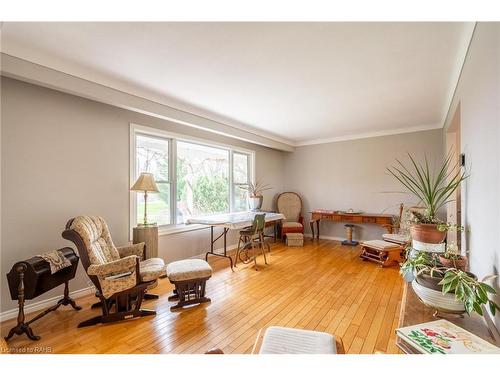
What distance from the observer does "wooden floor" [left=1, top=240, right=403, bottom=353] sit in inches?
73.5

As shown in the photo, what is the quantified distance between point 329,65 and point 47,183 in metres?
3.18

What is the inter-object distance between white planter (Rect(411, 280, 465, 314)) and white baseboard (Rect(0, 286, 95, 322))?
3.34 m

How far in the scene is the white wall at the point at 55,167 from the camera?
222cm

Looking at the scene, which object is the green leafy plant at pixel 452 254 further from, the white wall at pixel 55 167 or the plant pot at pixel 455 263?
the white wall at pixel 55 167

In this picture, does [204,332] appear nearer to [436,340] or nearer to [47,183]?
[436,340]

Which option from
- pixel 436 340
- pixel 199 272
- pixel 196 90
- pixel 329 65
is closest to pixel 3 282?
pixel 199 272

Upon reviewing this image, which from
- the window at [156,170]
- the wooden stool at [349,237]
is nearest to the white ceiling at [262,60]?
the window at [156,170]

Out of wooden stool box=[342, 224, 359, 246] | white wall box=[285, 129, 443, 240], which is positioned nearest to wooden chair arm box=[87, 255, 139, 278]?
wooden stool box=[342, 224, 359, 246]

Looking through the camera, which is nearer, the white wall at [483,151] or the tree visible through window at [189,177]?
the white wall at [483,151]

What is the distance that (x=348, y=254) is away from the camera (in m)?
4.41

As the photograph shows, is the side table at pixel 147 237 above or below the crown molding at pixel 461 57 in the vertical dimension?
below

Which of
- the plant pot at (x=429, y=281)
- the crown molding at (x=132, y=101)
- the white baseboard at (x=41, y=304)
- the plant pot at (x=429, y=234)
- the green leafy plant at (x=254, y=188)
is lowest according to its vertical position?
the white baseboard at (x=41, y=304)

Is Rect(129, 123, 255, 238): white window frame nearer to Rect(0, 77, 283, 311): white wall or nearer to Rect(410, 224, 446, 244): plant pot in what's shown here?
Rect(0, 77, 283, 311): white wall

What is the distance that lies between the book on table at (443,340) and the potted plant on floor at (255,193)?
155 inches
